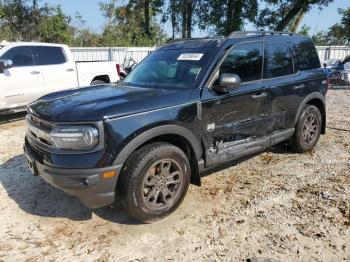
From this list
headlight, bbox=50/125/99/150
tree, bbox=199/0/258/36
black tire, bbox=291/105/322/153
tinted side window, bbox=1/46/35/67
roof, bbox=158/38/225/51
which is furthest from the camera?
tree, bbox=199/0/258/36

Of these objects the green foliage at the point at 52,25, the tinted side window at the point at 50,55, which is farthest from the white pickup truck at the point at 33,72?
the green foliage at the point at 52,25

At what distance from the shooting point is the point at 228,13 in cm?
2130

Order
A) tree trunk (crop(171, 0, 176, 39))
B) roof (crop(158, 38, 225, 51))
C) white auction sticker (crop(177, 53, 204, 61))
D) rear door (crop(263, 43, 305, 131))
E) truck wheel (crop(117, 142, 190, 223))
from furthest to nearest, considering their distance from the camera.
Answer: tree trunk (crop(171, 0, 176, 39)) < rear door (crop(263, 43, 305, 131)) < roof (crop(158, 38, 225, 51)) < white auction sticker (crop(177, 53, 204, 61)) < truck wheel (crop(117, 142, 190, 223))

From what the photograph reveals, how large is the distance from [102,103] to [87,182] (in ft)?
2.57

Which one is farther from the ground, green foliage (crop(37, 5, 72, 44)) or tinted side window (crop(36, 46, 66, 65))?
green foliage (crop(37, 5, 72, 44))

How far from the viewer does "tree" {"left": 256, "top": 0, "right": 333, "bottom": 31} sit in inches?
755

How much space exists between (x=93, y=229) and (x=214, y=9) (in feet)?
66.3

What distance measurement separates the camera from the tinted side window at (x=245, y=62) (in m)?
4.36

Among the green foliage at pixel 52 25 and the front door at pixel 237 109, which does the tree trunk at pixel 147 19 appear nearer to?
the green foliage at pixel 52 25

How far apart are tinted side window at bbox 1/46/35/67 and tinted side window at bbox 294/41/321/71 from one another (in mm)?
6160

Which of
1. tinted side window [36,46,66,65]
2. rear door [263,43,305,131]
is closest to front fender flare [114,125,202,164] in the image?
rear door [263,43,305,131]

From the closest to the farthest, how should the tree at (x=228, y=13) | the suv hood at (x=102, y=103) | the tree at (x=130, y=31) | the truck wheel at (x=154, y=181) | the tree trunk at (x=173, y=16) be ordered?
the suv hood at (x=102, y=103) → the truck wheel at (x=154, y=181) → the tree at (x=228, y=13) → the tree trunk at (x=173, y=16) → the tree at (x=130, y=31)

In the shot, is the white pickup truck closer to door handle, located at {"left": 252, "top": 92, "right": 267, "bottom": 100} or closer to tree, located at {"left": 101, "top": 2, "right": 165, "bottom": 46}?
door handle, located at {"left": 252, "top": 92, "right": 267, "bottom": 100}

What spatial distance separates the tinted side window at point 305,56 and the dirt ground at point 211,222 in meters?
1.54
